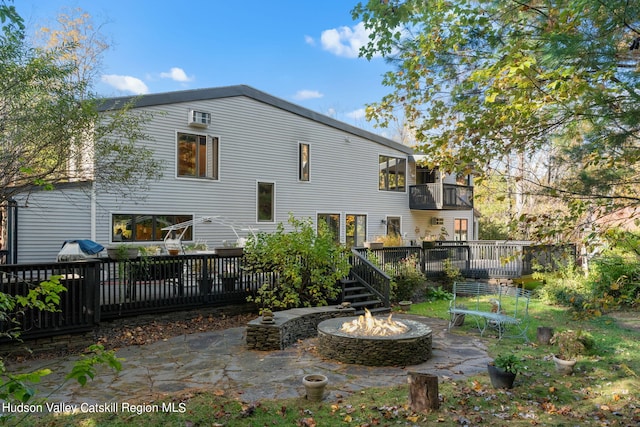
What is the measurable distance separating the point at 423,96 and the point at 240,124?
9915 millimetres

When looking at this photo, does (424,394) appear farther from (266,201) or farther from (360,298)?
(266,201)

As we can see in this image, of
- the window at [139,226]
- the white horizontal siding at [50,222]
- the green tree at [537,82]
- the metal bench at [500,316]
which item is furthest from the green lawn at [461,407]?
the window at [139,226]

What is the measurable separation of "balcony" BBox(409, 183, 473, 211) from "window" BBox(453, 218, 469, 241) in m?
1.91

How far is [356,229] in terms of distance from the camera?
1859cm

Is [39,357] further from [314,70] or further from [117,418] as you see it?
[314,70]

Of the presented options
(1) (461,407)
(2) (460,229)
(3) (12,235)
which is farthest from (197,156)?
(2) (460,229)

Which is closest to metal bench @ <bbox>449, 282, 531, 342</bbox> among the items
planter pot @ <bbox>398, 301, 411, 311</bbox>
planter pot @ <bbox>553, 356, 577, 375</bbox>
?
planter pot @ <bbox>398, 301, 411, 311</bbox>

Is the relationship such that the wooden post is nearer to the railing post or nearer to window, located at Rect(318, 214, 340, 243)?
the railing post

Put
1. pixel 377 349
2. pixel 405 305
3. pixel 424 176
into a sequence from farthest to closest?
pixel 424 176
pixel 405 305
pixel 377 349

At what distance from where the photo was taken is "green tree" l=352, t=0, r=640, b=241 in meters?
3.40

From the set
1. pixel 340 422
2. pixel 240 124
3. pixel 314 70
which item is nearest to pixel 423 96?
pixel 340 422

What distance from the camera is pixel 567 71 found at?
3.39 meters

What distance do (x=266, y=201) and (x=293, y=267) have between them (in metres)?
6.89

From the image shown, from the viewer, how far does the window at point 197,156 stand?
1395 cm
